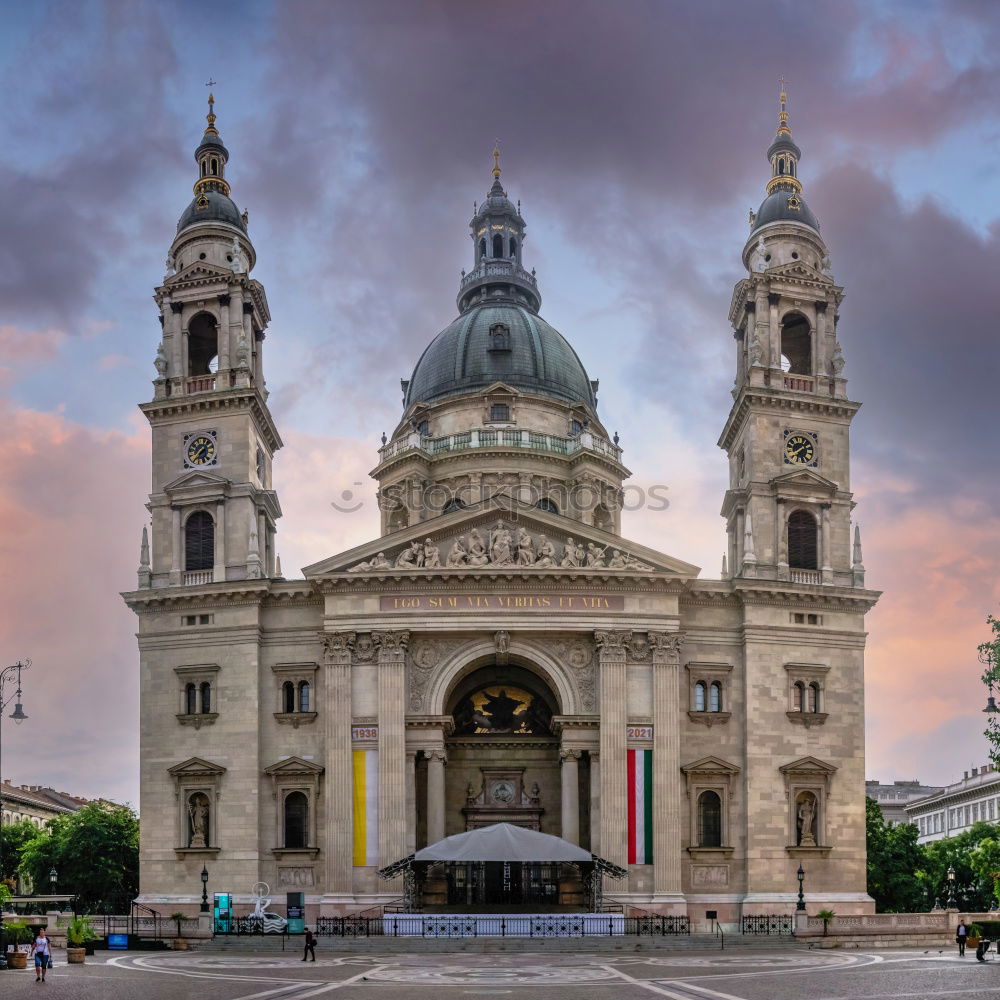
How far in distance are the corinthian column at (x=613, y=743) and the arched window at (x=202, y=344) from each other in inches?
957

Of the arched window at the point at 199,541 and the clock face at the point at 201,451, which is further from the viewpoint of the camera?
the clock face at the point at 201,451

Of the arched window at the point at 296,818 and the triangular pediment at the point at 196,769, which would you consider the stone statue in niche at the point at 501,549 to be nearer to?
the arched window at the point at 296,818

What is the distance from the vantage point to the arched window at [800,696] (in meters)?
66.4

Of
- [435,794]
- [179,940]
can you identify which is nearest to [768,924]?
[435,794]

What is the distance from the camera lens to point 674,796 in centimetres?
6366

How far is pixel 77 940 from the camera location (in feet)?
166

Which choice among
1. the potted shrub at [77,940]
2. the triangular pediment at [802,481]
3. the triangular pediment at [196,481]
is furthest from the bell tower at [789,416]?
the potted shrub at [77,940]

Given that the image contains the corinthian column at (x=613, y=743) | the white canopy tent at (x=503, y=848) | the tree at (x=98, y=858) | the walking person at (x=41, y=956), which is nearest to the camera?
the walking person at (x=41, y=956)

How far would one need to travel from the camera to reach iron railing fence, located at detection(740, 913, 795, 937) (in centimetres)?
5900

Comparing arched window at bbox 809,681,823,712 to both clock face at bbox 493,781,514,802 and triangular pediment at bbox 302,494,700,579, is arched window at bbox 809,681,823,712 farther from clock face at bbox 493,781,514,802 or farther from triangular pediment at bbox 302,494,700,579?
clock face at bbox 493,781,514,802

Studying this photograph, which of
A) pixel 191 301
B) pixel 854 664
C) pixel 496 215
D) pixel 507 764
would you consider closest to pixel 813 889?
pixel 854 664

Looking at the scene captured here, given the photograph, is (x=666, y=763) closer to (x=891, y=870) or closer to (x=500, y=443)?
(x=500, y=443)

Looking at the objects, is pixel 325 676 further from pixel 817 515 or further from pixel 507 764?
pixel 817 515

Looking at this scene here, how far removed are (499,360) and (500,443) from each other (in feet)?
24.0
